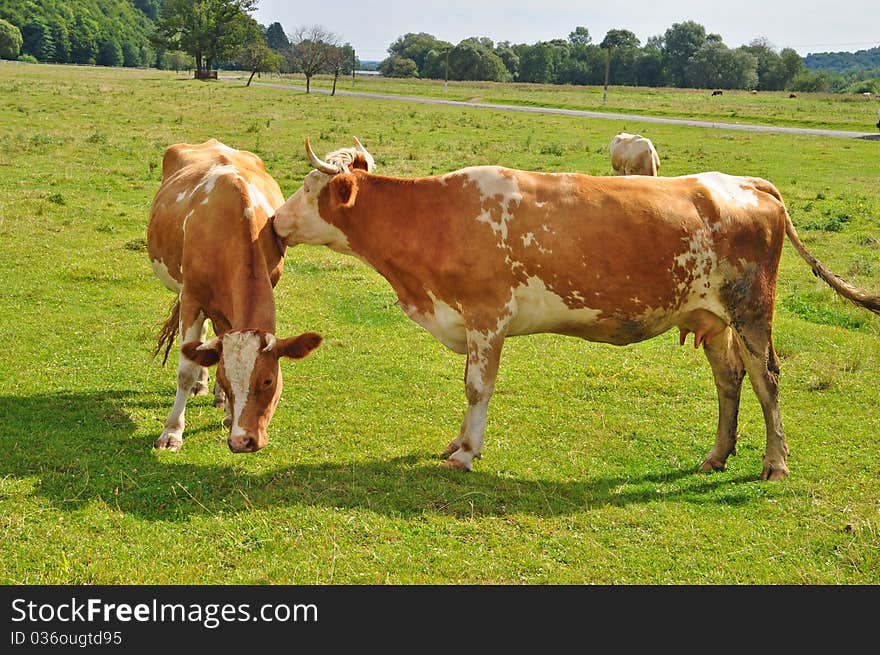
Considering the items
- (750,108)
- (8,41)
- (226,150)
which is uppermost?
(8,41)

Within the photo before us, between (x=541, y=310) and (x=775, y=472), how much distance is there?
236 cm

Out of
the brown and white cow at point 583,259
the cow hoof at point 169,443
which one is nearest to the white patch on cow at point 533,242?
the brown and white cow at point 583,259

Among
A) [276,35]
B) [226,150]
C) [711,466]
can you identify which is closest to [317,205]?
[226,150]

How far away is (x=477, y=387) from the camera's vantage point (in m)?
7.03

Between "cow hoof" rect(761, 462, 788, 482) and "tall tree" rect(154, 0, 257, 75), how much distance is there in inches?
3487

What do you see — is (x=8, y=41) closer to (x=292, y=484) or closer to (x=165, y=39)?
(x=165, y=39)

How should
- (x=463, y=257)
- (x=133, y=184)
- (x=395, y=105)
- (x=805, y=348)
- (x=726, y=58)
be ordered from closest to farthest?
(x=463, y=257)
(x=805, y=348)
(x=133, y=184)
(x=395, y=105)
(x=726, y=58)

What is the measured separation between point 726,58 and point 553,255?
115m

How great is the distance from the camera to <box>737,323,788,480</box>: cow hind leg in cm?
691

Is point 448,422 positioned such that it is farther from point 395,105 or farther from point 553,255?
point 395,105

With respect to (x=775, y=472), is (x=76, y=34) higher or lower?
higher

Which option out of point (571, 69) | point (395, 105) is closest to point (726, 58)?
point (571, 69)

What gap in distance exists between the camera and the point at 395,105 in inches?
2016

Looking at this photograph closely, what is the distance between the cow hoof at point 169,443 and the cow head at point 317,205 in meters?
1.98
